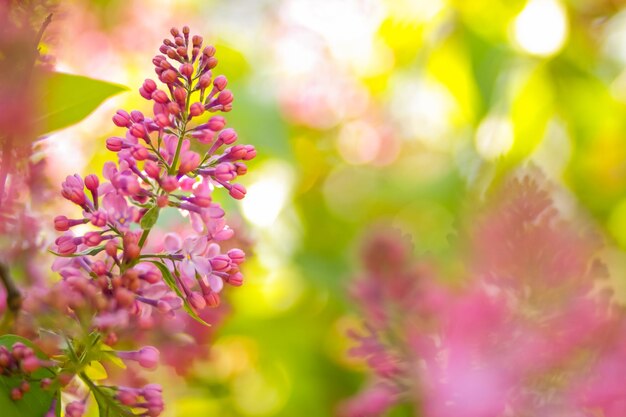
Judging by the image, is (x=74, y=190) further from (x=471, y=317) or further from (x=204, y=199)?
(x=471, y=317)

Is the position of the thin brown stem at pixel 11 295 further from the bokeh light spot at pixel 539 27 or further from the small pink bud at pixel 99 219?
the bokeh light spot at pixel 539 27

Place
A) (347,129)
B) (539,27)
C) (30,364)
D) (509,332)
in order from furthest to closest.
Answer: (347,129) < (539,27) < (509,332) < (30,364)

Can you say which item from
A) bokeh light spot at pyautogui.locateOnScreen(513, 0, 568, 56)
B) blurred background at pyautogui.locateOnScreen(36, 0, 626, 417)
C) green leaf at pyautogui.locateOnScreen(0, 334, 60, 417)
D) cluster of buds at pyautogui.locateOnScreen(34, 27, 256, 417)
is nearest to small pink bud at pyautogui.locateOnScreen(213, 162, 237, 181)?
cluster of buds at pyautogui.locateOnScreen(34, 27, 256, 417)

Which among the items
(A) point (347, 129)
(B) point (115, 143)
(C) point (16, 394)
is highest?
(A) point (347, 129)

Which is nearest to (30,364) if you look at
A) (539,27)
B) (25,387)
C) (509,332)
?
(25,387)

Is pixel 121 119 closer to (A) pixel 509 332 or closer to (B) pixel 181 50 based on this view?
(B) pixel 181 50

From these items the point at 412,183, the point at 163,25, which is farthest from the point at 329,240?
the point at 163,25

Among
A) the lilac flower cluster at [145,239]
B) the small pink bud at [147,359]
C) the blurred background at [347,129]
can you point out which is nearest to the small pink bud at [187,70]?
the lilac flower cluster at [145,239]

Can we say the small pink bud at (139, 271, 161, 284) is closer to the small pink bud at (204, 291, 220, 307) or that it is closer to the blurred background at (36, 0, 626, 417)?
the small pink bud at (204, 291, 220, 307)

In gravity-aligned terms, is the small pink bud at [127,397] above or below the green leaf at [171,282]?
below
